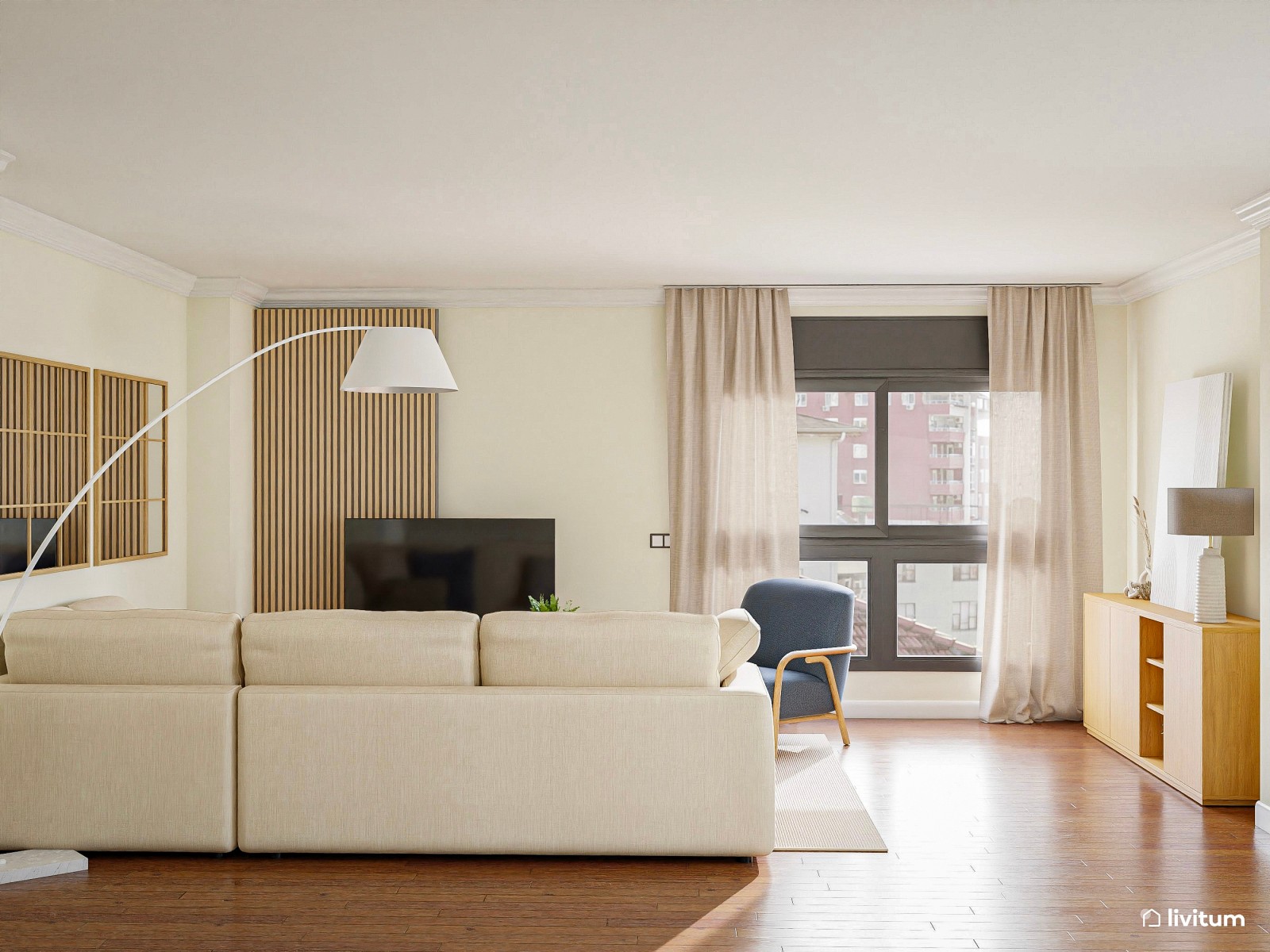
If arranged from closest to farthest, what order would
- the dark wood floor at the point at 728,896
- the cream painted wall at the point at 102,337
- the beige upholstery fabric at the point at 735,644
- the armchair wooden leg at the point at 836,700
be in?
the dark wood floor at the point at 728,896, the beige upholstery fabric at the point at 735,644, the cream painted wall at the point at 102,337, the armchair wooden leg at the point at 836,700

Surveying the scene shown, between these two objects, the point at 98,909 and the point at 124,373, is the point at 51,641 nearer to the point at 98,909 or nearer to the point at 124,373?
the point at 98,909

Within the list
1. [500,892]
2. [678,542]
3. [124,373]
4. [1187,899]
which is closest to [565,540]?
[678,542]

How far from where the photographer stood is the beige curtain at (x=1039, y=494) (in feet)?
19.5

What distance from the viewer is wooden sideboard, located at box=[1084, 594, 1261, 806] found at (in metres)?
4.34

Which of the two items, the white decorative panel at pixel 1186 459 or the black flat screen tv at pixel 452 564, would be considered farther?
the black flat screen tv at pixel 452 564

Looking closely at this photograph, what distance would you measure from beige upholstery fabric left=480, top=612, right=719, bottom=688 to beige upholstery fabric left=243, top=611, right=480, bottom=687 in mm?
210

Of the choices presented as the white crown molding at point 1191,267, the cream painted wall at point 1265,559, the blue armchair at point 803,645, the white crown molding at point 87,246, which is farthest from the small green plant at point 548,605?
the white crown molding at point 1191,267

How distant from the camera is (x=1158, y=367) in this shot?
5.70 metres

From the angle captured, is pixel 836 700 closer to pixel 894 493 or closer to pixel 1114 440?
pixel 894 493

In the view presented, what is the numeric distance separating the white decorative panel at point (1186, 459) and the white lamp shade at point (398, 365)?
378 centimetres

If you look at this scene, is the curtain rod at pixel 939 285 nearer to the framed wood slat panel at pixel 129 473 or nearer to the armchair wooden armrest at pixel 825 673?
the armchair wooden armrest at pixel 825 673

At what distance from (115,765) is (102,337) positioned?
245cm

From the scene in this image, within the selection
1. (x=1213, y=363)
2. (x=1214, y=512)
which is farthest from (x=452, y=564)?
(x=1213, y=363)

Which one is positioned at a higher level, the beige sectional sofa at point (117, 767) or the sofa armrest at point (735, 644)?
the sofa armrest at point (735, 644)
